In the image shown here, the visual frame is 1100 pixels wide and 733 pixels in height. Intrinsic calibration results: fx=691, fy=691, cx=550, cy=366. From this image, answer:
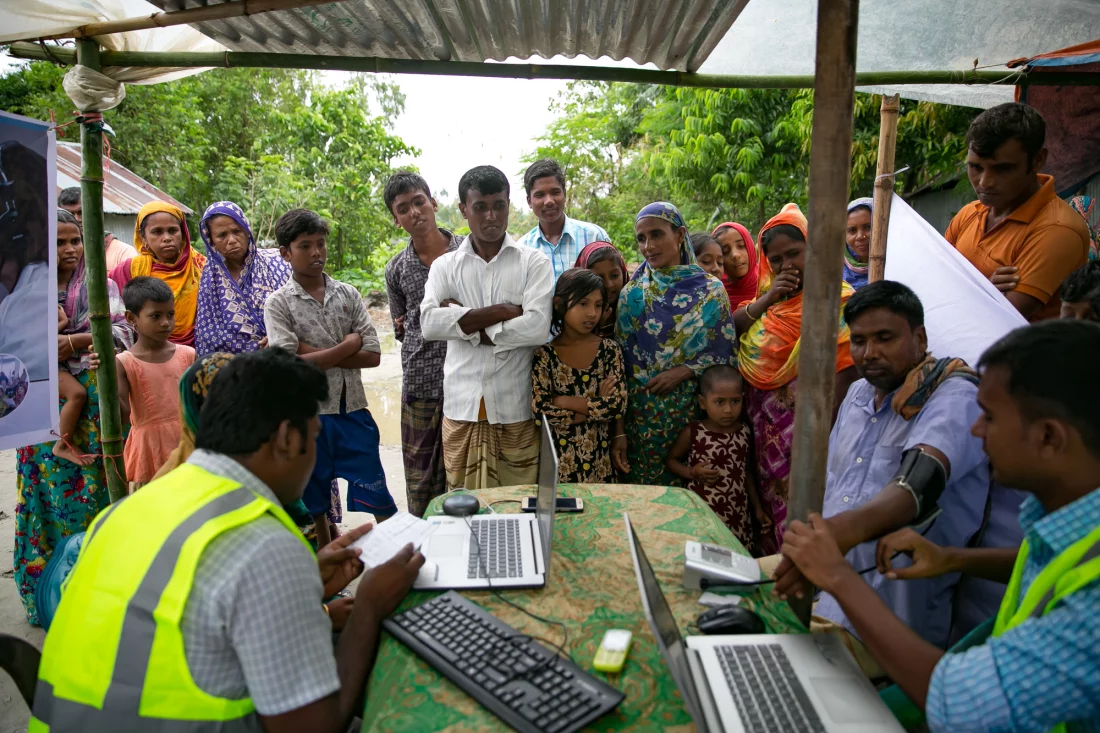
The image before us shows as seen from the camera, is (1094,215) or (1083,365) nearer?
(1083,365)

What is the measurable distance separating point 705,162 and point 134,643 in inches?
327

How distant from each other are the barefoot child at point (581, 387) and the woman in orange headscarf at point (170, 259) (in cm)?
221

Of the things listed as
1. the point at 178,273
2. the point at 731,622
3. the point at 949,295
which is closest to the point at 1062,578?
the point at 731,622

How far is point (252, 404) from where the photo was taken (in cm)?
150

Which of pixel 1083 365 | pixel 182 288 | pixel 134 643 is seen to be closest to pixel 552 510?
pixel 134 643

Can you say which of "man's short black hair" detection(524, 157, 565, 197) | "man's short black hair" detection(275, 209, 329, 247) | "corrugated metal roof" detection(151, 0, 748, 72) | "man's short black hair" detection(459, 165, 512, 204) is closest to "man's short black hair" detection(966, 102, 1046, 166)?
"corrugated metal roof" detection(151, 0, 748, 72)

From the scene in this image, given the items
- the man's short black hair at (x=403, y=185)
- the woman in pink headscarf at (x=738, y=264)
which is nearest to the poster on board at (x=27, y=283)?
the man's short black hair at (x=403, y=185)

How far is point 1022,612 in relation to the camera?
3.88 ft

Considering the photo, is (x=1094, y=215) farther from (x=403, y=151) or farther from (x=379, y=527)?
(x=403, y=151)

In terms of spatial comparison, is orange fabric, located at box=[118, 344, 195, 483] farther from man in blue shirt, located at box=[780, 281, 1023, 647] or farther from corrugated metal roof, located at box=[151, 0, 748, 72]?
man in blue shirt, located at box=[780, 281, 1023, 647]

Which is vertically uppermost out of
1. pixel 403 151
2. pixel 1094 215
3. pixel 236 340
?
pixel 403 151

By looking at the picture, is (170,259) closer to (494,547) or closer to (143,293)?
(143,293)

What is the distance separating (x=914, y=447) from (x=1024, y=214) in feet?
5.53

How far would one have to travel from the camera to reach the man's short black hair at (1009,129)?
2.73m
